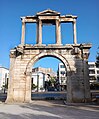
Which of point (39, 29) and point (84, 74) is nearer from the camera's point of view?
point (84, 74)

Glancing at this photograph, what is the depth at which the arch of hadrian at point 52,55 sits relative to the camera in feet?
62.2

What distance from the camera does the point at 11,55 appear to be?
65.9 ft

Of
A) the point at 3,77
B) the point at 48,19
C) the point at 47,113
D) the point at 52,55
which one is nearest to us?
the point at 47,113

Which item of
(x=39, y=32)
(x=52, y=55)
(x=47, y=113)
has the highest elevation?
(x=39, y=32)

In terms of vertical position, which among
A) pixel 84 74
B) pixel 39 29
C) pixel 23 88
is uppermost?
pixel 39 29

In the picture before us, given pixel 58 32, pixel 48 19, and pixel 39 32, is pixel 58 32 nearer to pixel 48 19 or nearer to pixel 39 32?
pixel 48 19

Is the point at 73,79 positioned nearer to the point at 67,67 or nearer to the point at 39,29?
the point at 67,67

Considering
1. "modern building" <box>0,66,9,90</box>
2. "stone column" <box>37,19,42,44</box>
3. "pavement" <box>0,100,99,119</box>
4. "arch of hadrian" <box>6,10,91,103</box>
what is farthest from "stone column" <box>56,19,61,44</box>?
"modern building" <box>0,66,9,90</box>

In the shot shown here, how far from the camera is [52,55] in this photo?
19953mm

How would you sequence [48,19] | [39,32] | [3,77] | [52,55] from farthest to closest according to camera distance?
[3,77]
[48,19]
[39,32]
[52,55]

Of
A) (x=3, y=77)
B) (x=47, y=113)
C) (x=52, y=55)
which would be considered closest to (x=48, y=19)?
(x=52, y=55)

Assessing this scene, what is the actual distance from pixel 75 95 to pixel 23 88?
5.19 meters

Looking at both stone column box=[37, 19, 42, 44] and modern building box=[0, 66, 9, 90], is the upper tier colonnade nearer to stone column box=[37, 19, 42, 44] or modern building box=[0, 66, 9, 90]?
stone column box=[37, 19, 42, 44]

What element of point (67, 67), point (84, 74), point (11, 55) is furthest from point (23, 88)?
point (84, 74)
